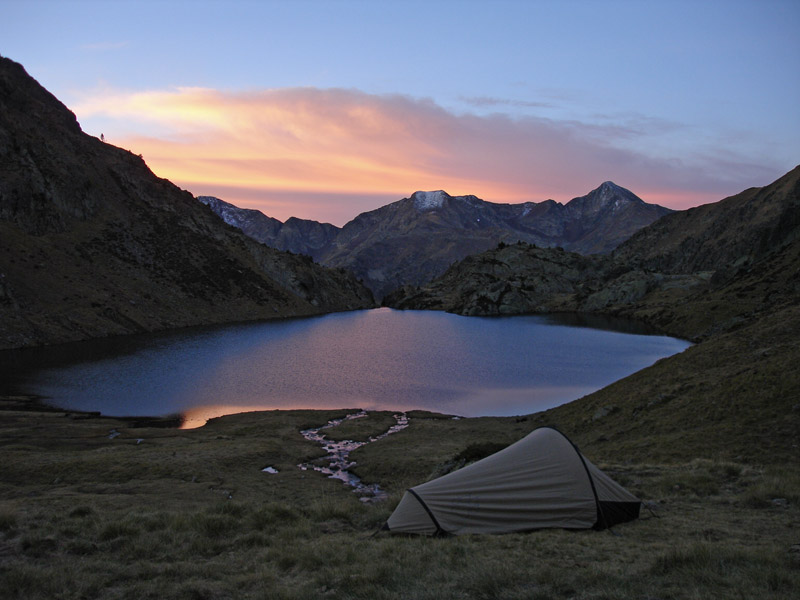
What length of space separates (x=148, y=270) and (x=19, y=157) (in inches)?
1551

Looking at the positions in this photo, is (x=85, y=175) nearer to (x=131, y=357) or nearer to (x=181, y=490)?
(x=131, y=357)

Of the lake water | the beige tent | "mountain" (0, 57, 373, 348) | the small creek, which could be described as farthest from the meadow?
"mountain" (0, 57, 373, 348)

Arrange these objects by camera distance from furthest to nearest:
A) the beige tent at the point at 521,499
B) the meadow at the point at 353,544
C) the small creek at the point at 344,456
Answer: the small creek at the point at 344,456
the beige tent at the point at 521,499
the meadow at the point at 353,544

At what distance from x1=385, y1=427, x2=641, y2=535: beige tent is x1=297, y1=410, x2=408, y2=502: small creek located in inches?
409

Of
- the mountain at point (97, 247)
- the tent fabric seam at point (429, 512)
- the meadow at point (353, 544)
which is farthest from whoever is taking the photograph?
the mountain at point (97, 247)

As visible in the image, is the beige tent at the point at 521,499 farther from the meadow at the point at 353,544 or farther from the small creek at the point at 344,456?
the small creek at the point at 344,456

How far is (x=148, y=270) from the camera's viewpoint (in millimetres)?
144000

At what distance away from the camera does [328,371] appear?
73312mm

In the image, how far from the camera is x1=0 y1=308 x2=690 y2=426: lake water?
54.5 m

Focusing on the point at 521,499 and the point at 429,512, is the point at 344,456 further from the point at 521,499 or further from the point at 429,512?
the point at 521,499

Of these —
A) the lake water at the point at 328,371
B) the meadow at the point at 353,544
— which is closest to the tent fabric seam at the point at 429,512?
the meadow at the point at 353,544

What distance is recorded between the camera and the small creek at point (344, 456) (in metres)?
27.5

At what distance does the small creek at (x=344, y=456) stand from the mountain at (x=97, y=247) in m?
66.4

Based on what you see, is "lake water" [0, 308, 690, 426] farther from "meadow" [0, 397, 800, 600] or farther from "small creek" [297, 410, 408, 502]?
"meadow" [0, 397, 800, 600]
